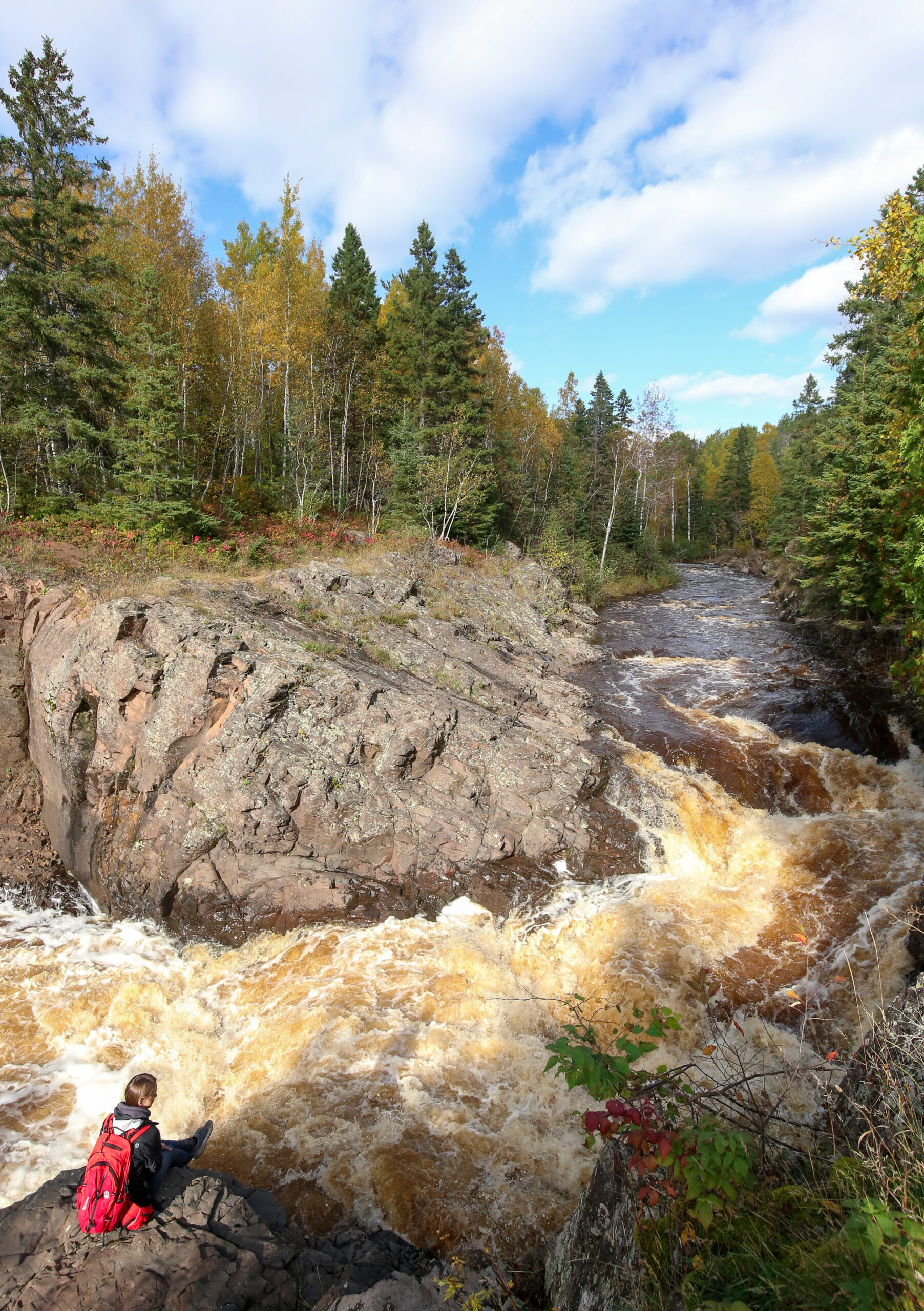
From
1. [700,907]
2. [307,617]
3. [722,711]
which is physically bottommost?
[700,907]

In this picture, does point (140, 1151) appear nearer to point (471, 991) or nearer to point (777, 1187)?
point (471, 991)

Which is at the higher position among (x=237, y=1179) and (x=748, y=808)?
(x=748, y=808)

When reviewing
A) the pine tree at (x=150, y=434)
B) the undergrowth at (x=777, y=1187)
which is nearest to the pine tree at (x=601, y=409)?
the pine tree at (x=150, y=434)

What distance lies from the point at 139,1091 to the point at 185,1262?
3.92 ft

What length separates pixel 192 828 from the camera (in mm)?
9703

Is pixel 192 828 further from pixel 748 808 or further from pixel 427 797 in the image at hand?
pixel 748 808

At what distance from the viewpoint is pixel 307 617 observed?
46.7 feet

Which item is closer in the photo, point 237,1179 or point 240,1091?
point 237,1179

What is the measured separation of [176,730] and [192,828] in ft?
5.93

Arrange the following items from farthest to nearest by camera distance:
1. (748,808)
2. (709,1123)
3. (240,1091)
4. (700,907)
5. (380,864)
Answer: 1. (748,808)
2. (380,864)
3. (700,907)
4. (240,1091)
5. (709,1123)

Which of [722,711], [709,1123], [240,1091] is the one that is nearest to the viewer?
[709,1123]

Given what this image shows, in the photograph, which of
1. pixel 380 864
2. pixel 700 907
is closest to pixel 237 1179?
pixel 380 864

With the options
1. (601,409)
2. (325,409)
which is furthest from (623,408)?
(325,409)

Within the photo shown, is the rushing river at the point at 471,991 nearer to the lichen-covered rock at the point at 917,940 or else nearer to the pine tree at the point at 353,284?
the lichen-covered rock at the point at 917,940
